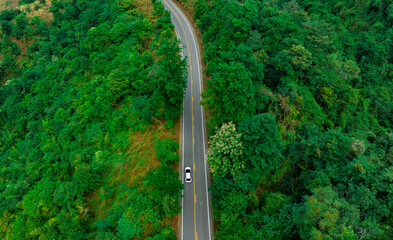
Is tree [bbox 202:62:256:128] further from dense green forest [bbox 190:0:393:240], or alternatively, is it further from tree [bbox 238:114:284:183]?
tree [bbox 238:114:284:183]

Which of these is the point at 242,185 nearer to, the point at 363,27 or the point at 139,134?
the point at 139,134

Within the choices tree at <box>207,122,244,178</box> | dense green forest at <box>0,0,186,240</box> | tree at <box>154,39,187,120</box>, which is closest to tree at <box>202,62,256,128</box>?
tree at <box>207,122,244,178</box>

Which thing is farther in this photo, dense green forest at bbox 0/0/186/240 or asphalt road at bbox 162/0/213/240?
dense green forest at bbox 0/0/186/240

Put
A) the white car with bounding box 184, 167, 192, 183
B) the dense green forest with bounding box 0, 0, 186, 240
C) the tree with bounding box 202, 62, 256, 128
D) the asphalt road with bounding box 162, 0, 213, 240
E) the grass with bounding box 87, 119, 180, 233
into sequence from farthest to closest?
the white car with bounding box 184, 167, 192, 183 → the grass with bounding box 87, 119, 180, 233 → the dense green forest with bounding box 0, 0, 186, 240 → the tree with bounding box 202, 62, 256, 128 → the asphalt road with bounding box 162, 0, 213, 240

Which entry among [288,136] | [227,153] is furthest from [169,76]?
[288,136]

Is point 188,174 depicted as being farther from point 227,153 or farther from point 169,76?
point 169,76

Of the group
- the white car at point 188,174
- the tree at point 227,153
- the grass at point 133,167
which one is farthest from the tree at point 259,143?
the grass at point 133,167

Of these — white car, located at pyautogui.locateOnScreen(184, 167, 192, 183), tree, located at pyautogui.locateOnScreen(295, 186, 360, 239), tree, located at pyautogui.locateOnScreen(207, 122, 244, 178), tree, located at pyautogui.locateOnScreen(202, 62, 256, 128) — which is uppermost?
tree, located at pyautogui.locateOnScreen(202, 62, 256, 128)
